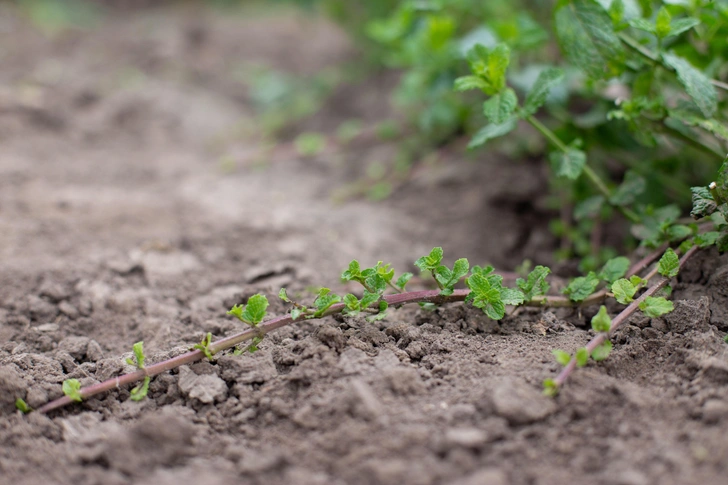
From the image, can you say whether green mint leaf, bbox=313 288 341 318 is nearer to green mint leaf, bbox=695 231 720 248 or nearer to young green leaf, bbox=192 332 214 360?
young green leaf, bbox=192 332 214 360

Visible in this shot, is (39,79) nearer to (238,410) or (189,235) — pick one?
(189,235)

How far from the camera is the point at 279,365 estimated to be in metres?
1.47

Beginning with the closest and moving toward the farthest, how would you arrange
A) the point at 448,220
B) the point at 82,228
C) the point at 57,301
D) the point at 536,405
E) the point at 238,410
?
the point at 536,405
the point at 238,410
the point at 57,301
the point at 82,228
the point at 448,220

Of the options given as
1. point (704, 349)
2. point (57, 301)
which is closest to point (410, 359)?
point (704, 349)

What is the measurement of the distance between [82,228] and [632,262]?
1.95m

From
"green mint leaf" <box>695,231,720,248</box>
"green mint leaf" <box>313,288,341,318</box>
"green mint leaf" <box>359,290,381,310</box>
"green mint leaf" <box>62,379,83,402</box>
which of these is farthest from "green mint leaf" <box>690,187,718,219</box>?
"green mint leaf" <box>62,379,83,402</box>

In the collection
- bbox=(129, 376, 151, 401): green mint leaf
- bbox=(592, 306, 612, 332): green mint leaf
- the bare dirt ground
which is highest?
bbox=(592, 306, 612, 332): green mint leaf

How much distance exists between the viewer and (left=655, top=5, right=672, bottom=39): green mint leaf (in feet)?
5.41

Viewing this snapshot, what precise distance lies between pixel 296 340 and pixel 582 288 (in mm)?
770

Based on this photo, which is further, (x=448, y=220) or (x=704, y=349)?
(x=448, y=220)

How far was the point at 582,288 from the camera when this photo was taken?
62.8 inches

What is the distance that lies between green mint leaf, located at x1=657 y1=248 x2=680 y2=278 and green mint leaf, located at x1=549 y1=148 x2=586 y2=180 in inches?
13.7

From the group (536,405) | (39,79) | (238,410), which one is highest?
(39,79)

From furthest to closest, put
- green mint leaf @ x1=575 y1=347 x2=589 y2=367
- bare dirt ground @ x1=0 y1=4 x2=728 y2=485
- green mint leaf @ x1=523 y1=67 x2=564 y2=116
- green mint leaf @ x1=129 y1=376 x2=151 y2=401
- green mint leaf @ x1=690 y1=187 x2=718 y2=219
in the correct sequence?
1. green mint leaf @ x1=523 y1=67 x2=564 y2=116
2. green mint leaf @ x1=690 y1=187 x2=718 y2=219
3. green mint leaf @ x1=129 y1=376 x2=151 y2=401
4. green mint leaf @ x1=575 y1=347 x2=589 y2=367
5. bare dirt ground @ x1=0 y1=4 x2=728 y2=485
